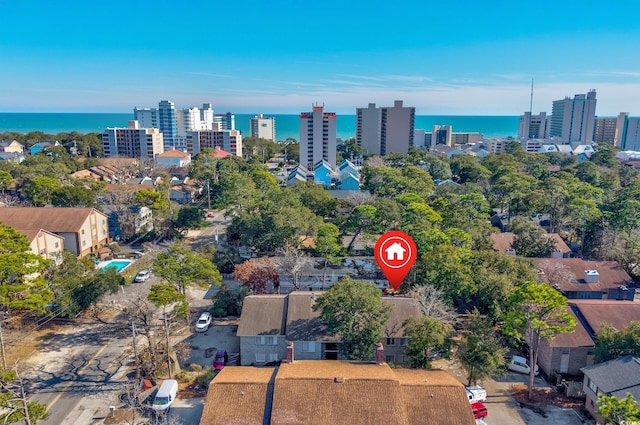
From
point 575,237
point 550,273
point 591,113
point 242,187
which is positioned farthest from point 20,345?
point 591,113

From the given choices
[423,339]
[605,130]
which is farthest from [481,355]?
[605,130]

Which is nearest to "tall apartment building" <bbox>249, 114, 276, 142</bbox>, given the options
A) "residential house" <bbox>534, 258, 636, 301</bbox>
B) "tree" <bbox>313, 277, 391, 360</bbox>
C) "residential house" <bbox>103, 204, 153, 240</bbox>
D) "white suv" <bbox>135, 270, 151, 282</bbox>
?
"residential house" <bbox>103, 204, 153, 240</bbox>

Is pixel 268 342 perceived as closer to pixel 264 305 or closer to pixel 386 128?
pixel 264 305

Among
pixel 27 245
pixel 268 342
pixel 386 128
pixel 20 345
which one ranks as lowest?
pixel 20 345

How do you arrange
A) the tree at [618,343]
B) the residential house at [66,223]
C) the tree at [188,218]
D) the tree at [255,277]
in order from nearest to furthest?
the tree at [618,343] < the tree at [255,277] < the residential house at [66,223] < the tree at [188,218]

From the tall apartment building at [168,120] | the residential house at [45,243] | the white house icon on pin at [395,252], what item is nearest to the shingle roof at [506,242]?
the white house icon on pin at [395,252]

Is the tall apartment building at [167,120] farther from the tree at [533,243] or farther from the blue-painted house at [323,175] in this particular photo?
the tree at [533,243]

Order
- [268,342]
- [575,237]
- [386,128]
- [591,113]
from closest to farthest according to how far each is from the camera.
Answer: [268,342] → [575,237] → [386,128] → [591,113]

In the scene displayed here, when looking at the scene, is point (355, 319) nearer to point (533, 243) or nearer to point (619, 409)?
point (619, 409)
